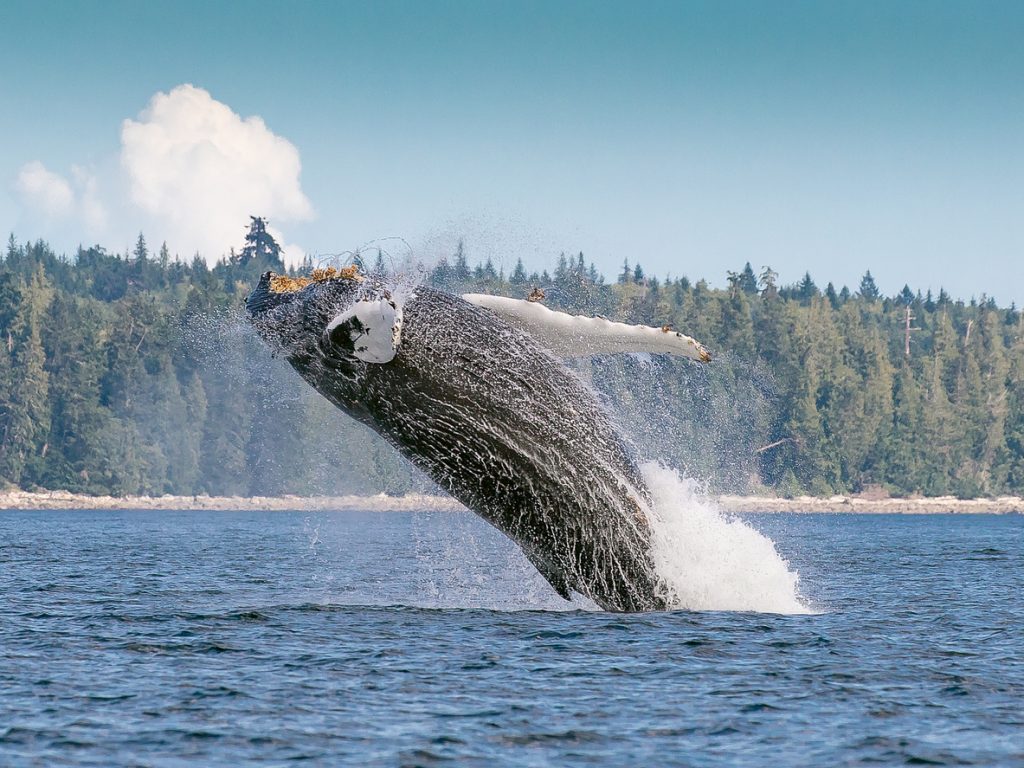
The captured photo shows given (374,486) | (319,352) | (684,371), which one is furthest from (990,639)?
(374,486)

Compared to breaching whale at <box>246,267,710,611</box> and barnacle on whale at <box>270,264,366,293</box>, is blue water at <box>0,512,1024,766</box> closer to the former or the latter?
breaching whale at <box>246,267,710,611</box>

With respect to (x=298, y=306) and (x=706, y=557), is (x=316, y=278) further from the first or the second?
(x=706, y=557)

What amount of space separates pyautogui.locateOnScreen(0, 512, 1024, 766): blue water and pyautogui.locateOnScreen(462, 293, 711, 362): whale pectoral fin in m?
3.84

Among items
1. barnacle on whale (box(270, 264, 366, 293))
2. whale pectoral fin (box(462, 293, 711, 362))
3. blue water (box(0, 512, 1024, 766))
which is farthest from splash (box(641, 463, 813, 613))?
barnacle on whale (box(270, 264, 366, 293))

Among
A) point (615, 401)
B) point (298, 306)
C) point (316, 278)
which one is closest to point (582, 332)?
point (316, 278)

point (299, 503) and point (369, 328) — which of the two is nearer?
point (369, 328)

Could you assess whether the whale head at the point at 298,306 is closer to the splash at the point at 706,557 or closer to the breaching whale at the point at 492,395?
the breaching whale at the point at 492,395

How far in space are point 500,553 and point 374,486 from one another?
95251mm

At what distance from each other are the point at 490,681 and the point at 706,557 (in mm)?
6329

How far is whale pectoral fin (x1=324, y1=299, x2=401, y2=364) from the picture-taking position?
50.1 ft

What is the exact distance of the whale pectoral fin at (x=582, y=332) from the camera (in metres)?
17.4

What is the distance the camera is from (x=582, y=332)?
17.8 m

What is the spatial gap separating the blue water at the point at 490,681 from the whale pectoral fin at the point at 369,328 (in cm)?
376

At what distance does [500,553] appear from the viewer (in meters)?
50.1
